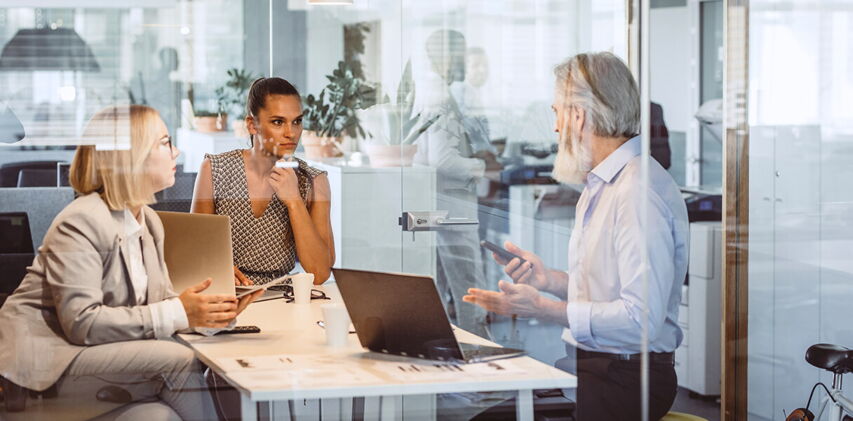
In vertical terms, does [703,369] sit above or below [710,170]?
below

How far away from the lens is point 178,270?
2.96 m

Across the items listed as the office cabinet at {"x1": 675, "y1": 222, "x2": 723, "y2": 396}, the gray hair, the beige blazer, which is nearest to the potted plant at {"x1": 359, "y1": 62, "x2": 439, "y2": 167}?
the gray hair

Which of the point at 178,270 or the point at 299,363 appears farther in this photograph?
the point at 178,270

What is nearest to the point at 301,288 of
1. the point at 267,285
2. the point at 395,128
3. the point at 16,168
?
the point at 267,285

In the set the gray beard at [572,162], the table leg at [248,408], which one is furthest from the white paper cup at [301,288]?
the gray beard at [572,162]

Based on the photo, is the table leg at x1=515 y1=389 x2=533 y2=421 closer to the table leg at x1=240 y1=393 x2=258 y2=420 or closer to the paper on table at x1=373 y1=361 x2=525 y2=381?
the paper on table at x1=373 y1=361 x2=525 y2=381

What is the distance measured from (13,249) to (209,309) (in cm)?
67

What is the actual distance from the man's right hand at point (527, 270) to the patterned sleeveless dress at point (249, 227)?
71 centimetres

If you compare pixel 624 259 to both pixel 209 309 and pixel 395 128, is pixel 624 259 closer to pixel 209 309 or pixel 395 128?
pixel 395 128

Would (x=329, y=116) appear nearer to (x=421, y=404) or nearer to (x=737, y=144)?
(x=421, y=404)

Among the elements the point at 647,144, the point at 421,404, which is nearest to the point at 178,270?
the point at 421,404

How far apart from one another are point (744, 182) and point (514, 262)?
1021mm

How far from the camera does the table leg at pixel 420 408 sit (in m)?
3.19

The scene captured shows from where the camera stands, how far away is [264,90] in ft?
10.3
